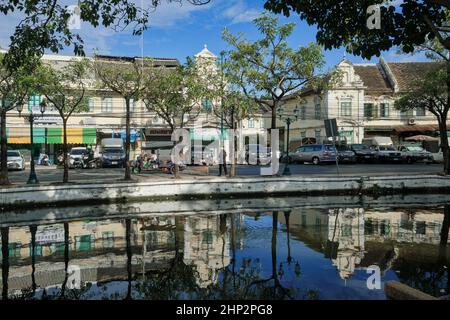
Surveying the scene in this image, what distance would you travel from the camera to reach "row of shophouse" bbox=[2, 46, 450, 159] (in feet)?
121

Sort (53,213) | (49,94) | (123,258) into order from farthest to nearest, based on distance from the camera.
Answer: (49,94) < (53,213) < (123,258)

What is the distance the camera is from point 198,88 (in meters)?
19.4

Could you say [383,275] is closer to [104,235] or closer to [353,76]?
[104,235]

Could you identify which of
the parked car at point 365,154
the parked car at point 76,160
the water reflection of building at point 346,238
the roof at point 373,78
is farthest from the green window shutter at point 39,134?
the roof at point 373,78

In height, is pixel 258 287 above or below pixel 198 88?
below

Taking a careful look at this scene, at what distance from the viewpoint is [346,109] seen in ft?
136

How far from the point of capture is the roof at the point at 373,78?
1676 inches

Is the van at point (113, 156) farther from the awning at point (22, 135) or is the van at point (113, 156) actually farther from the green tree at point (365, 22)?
the green tree at point (365, 22)

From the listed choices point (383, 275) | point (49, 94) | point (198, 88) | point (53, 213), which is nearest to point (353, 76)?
point (198, 88)

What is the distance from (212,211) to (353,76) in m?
31.7

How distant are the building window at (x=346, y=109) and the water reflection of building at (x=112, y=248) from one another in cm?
3126

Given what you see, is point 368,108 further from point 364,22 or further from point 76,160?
point 364,22

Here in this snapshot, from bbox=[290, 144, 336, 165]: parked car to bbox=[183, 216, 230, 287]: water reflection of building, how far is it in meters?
20.7

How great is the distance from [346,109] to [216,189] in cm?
2775
